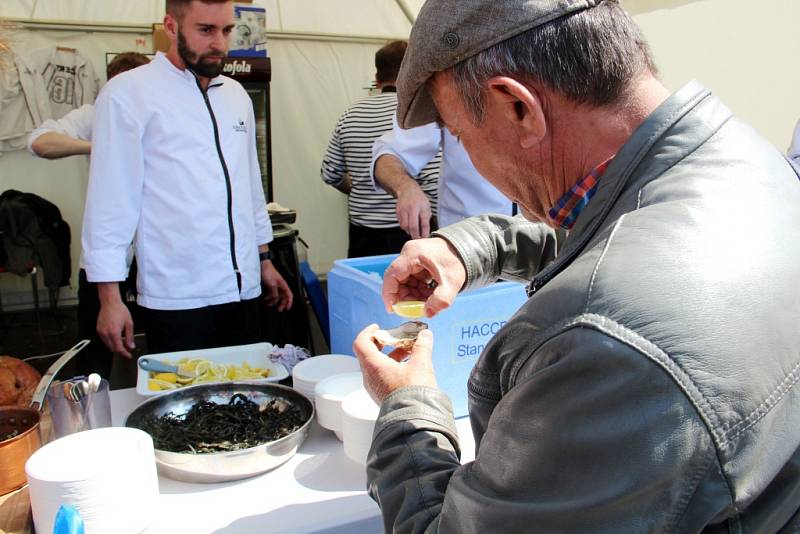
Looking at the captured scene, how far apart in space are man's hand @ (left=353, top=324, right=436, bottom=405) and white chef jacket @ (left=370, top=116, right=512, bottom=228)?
148cm

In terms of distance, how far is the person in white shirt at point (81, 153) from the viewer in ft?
9.37

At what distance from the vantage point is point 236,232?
2.42 meters

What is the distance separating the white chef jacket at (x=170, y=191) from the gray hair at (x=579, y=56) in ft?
5.68

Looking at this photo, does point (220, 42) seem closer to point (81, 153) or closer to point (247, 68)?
point (81, 153)

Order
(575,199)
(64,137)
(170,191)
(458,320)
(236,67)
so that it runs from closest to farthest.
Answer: (575,199) → (458,320) → (170,191) → (64,137) → (236,67)

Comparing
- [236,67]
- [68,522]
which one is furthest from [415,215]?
[236,67]

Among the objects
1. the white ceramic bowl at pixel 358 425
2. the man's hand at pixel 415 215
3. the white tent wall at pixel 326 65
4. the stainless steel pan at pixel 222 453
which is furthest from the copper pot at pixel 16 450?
the white tent wall at pixel 326 65

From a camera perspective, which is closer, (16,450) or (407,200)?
(16,450)

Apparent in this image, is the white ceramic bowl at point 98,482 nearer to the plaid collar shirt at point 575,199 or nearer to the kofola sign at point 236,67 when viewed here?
the plaid collar shirt at point 575,199

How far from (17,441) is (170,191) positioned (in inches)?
49.1

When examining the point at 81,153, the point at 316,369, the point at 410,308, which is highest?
the point at 81,153

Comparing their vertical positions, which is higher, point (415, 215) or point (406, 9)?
point (406, 9)

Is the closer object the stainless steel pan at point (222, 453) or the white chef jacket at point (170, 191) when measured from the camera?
the stainless steel pan at point (222, 453)

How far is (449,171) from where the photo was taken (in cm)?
255
